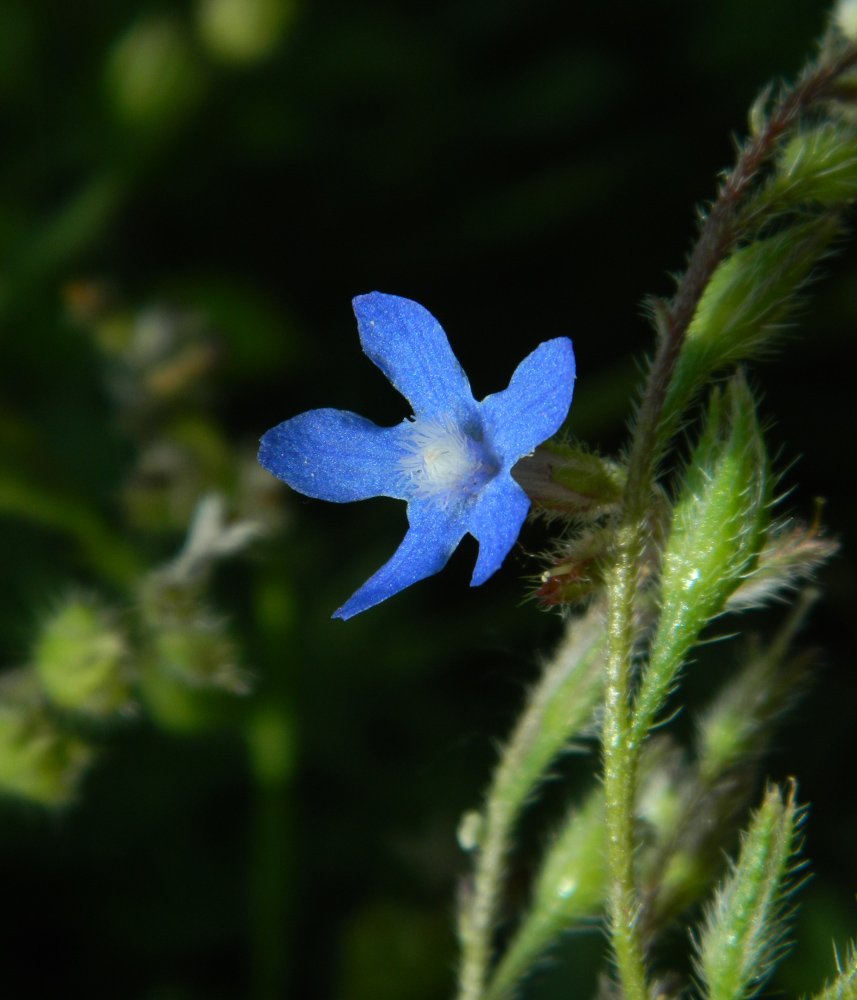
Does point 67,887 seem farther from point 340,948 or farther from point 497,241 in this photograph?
point 497,241

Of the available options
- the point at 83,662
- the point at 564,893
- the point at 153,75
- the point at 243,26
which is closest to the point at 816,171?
the point at 564,893

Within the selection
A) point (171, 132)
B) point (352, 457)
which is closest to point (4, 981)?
point (352, 457)

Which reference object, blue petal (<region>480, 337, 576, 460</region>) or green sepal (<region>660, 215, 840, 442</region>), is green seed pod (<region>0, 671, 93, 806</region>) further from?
green sepal (<region>660, 215, 840, 442</region>)

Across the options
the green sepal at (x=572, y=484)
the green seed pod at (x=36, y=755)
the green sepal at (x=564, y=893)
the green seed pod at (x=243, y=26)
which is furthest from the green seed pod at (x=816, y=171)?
the green seed pod at (x=243, y=26)

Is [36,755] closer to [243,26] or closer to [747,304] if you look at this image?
[747,304]

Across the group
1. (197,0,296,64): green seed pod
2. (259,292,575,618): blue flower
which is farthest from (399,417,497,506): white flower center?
(197,0,296,64): green seed pod
